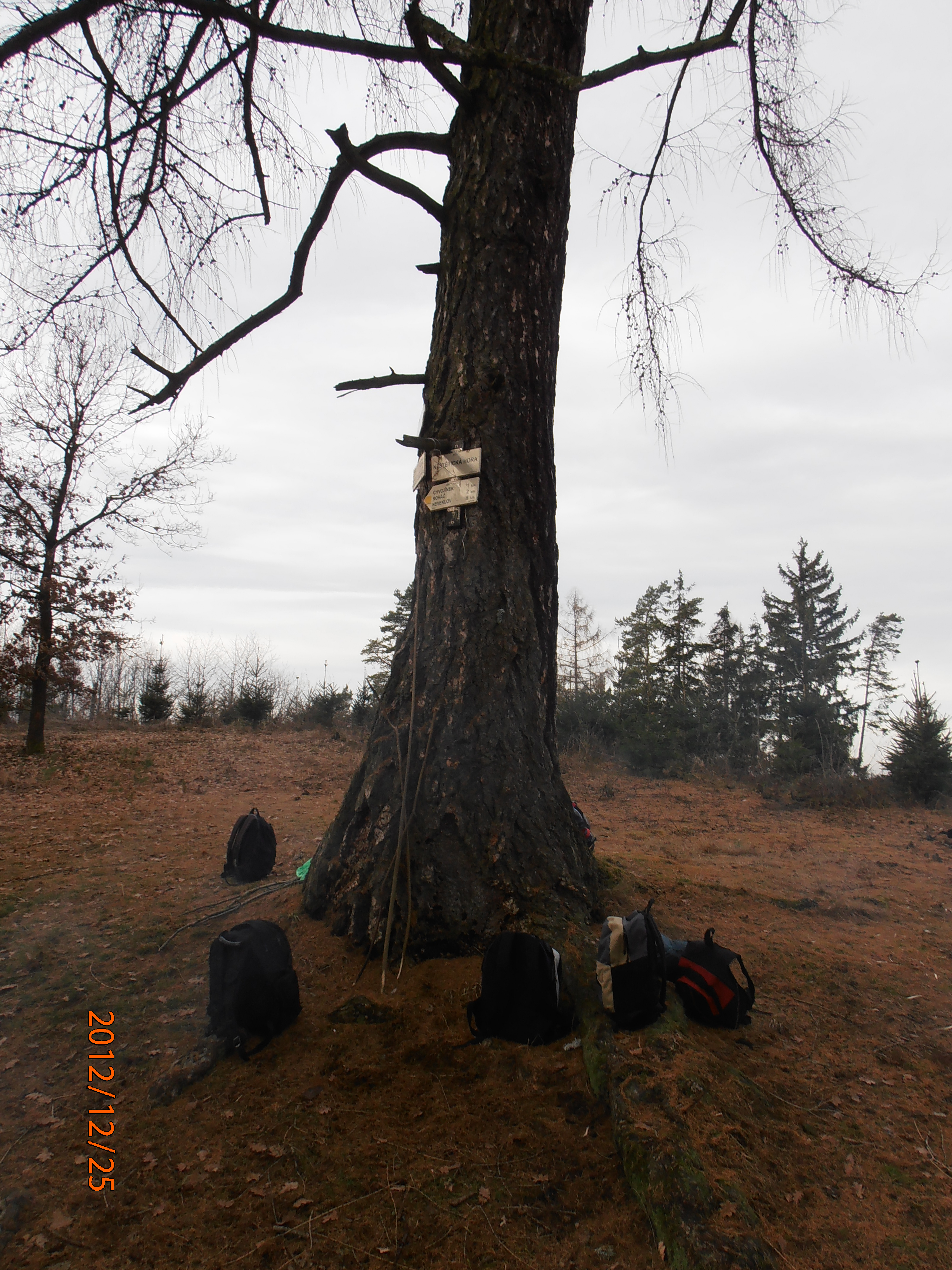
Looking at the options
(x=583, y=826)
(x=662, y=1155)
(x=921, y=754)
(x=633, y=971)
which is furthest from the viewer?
(x=921, y=754)

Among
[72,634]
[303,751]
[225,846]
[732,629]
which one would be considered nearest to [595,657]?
[732,629]

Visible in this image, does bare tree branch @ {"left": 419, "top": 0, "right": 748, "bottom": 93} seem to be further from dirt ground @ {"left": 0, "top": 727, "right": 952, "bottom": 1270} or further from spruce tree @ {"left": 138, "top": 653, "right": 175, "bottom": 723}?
spruce tree @ {"left": 138, "top": 653, "right": 175, "bottom": 723}

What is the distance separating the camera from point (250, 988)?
2.21m

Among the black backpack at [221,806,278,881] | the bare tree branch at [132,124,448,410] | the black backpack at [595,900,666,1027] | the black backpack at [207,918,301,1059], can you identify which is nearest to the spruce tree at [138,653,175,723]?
the black backpack at [221,806,278,881]

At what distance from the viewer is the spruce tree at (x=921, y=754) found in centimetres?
971

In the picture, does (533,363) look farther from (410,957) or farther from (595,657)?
(595,657)

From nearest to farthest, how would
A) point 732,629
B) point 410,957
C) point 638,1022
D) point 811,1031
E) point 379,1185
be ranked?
point 379,1185 < point 638,1022 < point 811,1031 < point 410,957 < point 732,629

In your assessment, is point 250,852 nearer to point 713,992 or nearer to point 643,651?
point 713,992

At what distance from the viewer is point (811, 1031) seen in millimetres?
2328

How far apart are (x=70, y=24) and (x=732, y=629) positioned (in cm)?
2236

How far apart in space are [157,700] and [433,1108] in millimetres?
17810

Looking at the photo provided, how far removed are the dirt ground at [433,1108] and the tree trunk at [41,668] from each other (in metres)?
8.62
